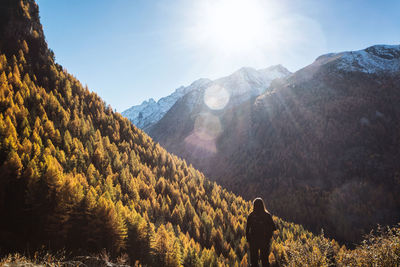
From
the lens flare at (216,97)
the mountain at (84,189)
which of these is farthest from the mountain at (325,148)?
the lens flare at (216,97)

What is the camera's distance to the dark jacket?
8969mm

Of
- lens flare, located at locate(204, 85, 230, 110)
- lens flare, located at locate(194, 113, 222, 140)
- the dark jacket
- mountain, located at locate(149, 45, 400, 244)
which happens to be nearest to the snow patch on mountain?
mountain, located at locate(149, 45, 400, 244)

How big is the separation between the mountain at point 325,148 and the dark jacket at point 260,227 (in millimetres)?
28353

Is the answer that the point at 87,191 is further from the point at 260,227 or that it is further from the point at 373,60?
the point at 373,60

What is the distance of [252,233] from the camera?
9.13 meters

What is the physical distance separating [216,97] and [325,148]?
5059 inches

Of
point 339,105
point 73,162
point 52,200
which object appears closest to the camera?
point 52,200

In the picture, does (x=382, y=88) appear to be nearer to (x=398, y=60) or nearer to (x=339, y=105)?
(x=339, y=105)

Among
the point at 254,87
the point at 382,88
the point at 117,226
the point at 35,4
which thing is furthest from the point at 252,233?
the point at 254,87

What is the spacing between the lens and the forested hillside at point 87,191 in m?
10.4

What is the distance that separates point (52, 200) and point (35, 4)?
43194 mm

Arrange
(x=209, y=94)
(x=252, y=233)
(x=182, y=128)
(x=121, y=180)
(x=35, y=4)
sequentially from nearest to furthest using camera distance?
(x=252, y=233) < (x=121, y=180) < (x=35, y=4) < (x=182, y=128) < (x=209, y=94)

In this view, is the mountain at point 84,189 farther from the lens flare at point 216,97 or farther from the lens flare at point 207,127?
the lens flare at point 216,97

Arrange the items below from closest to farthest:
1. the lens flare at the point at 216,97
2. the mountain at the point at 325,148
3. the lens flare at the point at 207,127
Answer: the mountain at the point at 325,148
the lens flare at the point at 207,127
the lens flare at the point at 216,97
